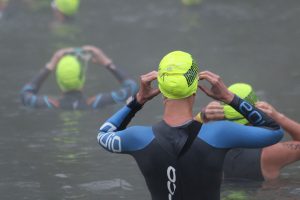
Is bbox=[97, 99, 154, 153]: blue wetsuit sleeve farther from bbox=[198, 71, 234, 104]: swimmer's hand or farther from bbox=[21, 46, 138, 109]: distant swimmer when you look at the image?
bbox=[21, 46, 138, 109]: distant swimmer

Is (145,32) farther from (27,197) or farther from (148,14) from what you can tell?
(27,197)

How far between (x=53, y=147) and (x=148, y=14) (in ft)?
41.1

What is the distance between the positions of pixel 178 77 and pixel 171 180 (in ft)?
2.36

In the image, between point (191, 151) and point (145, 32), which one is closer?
point (191, 151)

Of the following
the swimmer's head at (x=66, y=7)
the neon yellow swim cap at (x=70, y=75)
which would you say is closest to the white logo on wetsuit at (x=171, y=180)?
the neon yellow swim cap at (x=70, y=75)

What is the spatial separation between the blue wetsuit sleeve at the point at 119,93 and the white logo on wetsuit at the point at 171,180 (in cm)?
698

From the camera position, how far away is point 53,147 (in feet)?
36.6

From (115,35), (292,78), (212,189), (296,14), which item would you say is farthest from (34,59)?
(212,189)

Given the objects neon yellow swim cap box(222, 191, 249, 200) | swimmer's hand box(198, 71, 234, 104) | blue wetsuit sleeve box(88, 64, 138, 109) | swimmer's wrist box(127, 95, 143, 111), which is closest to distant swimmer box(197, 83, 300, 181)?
neon yellow swim cap box(222, 191, 249, 200)

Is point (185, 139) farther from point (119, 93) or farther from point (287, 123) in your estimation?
point (119, 93)

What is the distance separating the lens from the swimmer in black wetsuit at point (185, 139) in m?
4.96

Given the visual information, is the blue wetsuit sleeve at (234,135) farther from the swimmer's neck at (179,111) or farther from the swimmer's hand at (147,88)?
the swimmer's hand at (147,88)

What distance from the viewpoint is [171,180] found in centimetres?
506

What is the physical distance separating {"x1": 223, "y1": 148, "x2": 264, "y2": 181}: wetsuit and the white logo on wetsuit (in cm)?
209
